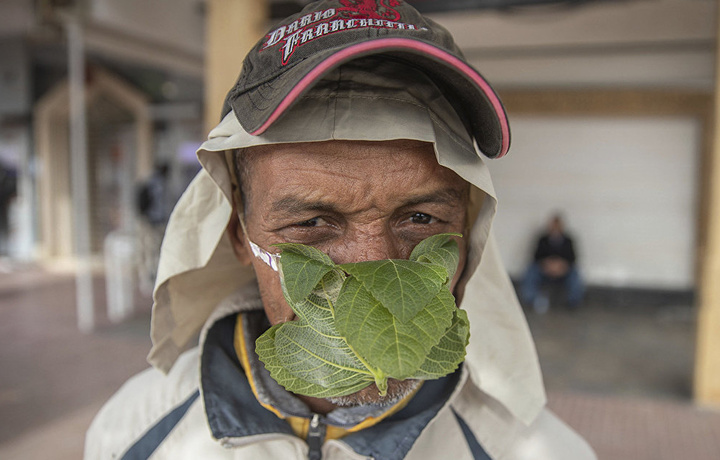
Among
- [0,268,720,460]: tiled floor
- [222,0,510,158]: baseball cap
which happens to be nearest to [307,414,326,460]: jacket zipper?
[222,0,510,158]: baseball cap

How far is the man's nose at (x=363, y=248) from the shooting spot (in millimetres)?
1065

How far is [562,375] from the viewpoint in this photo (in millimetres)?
5965

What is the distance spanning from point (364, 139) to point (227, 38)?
485 cm

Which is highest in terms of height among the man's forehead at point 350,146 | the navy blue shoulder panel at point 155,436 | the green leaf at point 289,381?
the man's forehead at point 350,146

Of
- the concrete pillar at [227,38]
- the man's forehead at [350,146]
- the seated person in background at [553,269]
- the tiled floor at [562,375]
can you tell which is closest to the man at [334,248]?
the man's forehead at [350,146]

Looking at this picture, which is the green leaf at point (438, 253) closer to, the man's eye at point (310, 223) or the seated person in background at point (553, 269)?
the man's eye at point (310, 223)

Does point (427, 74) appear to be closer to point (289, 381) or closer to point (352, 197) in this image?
point (352, 197)

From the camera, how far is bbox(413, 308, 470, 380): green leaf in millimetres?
905

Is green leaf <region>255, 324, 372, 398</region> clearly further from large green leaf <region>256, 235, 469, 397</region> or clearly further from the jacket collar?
the jacket collar

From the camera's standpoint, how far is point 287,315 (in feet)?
3.72

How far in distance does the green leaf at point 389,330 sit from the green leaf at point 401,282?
0.02 m

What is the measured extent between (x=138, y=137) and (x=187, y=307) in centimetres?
1225

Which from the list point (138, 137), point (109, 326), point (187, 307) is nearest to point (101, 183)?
point (138, 137)

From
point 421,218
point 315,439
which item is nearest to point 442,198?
point 421,218
